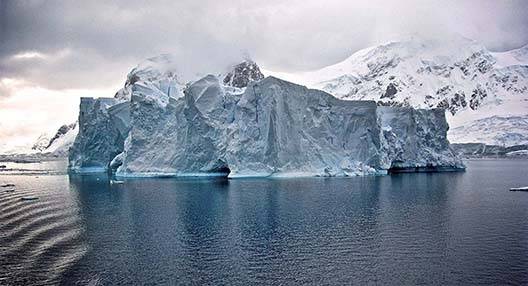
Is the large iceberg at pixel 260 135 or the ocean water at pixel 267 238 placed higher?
the large iceberg at pixel 260 135

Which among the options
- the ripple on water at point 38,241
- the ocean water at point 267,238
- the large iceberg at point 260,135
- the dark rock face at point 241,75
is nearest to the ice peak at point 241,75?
the dark rock face at point 241,75

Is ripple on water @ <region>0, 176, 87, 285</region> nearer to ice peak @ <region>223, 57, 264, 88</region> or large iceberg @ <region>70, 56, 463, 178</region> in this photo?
large iceberg @ <region>70, 56, 463, 178</region>

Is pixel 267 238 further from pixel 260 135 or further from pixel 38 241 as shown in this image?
pixel 260 135

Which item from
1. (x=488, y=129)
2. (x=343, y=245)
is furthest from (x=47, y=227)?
(x=488, y=129)

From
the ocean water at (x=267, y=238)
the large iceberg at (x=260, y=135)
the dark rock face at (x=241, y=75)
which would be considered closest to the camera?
the ocean water at (x=267, y=238)

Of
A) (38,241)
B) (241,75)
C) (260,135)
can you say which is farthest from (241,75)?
(38,241)

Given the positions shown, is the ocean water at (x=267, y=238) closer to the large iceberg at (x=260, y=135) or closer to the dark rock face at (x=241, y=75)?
the large iceberg at (x=260, y=135)

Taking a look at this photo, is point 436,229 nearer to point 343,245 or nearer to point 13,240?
point 343,245
